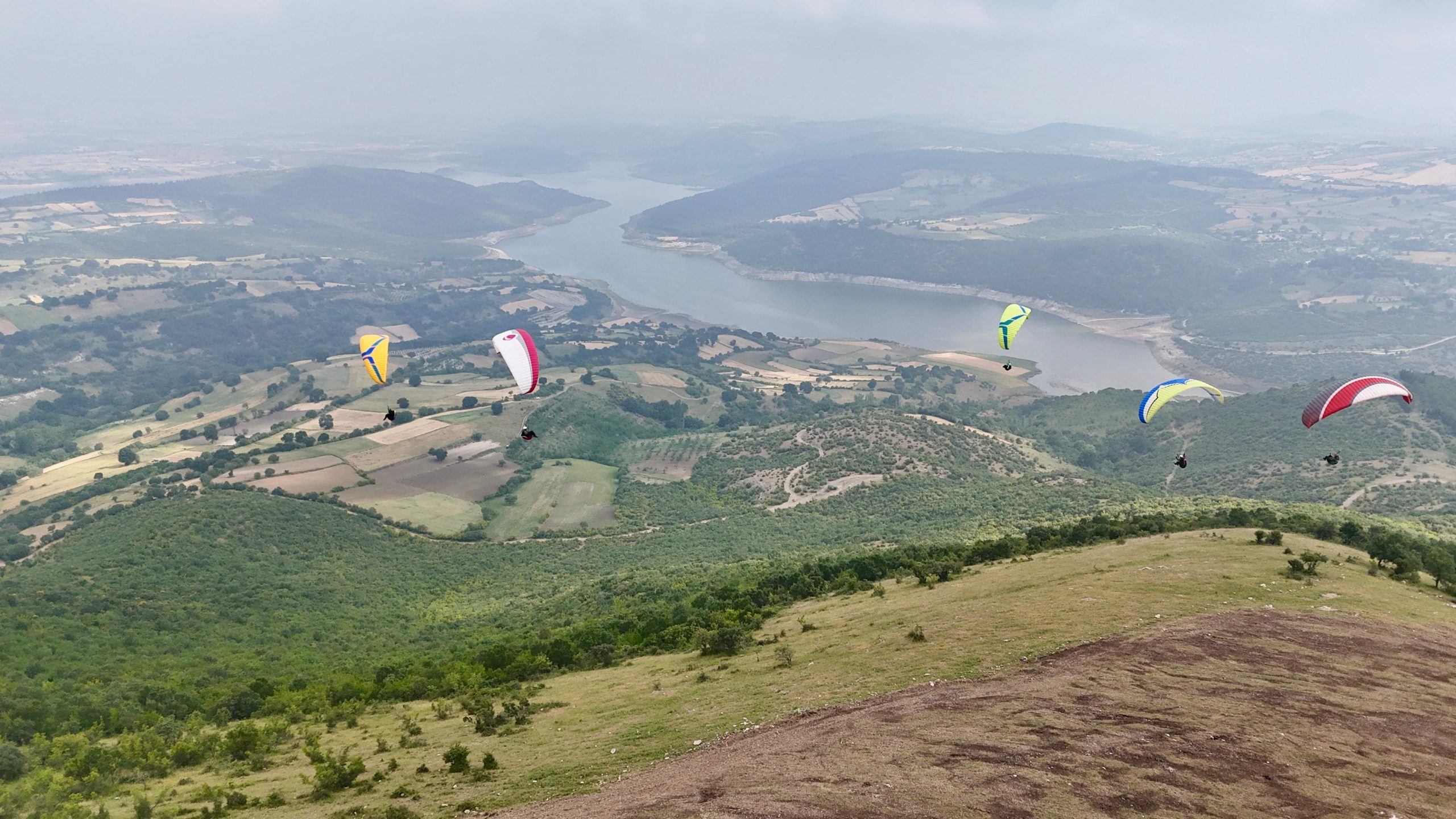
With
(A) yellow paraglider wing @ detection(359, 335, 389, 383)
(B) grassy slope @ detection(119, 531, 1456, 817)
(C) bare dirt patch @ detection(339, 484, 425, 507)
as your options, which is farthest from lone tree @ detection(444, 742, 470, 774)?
(C) bare dirt patch @ detection(339, 484, 425, 507)

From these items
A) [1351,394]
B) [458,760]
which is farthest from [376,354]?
[1351,394]

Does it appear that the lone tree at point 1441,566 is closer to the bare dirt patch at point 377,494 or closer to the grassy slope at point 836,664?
the grassy slope at point 836,664

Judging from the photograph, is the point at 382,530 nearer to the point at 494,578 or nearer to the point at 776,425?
the point at 494,578

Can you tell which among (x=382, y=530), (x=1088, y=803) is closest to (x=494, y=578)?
(x=382, y=530)

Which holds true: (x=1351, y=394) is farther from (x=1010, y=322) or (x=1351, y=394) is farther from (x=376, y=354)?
(x=376, y=354)

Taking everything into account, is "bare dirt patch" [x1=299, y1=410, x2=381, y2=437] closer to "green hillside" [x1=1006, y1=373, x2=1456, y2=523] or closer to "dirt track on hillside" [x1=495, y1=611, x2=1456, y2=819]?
"green hillside" [x1=1006, y1=373, x2=1456, y2=523]

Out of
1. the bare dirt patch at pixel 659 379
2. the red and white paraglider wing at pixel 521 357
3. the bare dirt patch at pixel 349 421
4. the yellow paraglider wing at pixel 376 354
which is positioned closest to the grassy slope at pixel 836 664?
the red and white paraglider wing at pixel 521 357
